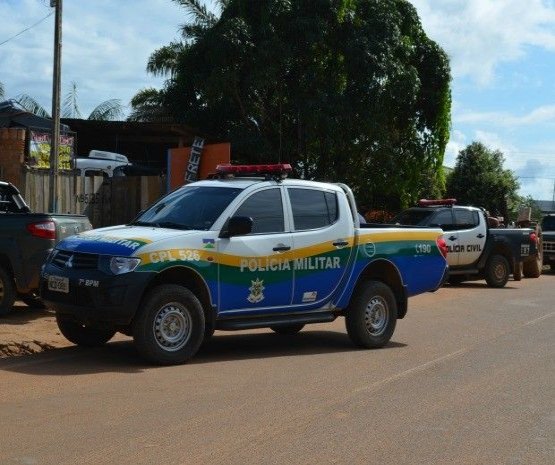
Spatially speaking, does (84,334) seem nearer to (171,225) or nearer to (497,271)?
(171,225)

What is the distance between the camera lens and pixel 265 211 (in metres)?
9.83

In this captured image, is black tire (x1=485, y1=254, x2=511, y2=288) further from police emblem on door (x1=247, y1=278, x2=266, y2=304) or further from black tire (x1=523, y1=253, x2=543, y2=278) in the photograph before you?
police emblem on door (x1=247, y1=278, x2=266, y2=304)

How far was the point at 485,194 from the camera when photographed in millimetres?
43656

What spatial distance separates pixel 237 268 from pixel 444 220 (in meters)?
12.3

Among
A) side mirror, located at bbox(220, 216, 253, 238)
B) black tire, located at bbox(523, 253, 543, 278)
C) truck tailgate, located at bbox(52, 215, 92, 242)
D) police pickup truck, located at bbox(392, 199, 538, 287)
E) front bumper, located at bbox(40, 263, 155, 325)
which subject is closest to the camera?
front bumper, located at bbox(40, 263, 155, 325)

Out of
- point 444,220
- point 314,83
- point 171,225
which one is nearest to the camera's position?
point 171,225

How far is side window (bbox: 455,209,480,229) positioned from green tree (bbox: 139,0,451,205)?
194 inches

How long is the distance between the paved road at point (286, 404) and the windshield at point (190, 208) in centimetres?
144

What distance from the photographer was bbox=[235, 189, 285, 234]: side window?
9.66m

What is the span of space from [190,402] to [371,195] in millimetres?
21555

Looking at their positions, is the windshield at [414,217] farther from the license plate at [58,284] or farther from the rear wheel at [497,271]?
the license plate at [58,284]

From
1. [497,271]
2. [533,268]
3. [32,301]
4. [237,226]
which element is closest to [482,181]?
[533,268]

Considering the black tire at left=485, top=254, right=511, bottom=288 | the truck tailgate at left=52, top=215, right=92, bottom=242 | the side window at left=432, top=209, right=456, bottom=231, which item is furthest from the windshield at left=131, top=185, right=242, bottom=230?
the black tire at left=485, top=254, right=511, bottom=288

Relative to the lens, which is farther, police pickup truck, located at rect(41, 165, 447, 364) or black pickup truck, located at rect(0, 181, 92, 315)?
black pickup truck, located at rect(0, 181, 92, 315)
